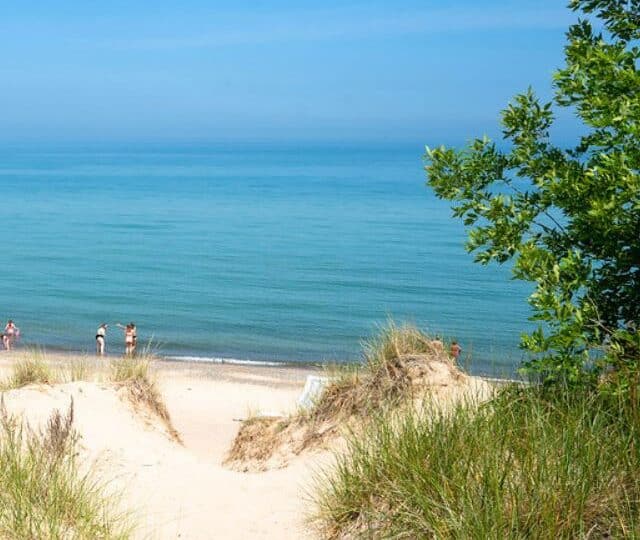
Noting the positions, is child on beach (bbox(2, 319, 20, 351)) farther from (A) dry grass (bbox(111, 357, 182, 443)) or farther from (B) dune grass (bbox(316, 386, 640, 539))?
(B) dune grass (bbox(316, 386, 640, 539))

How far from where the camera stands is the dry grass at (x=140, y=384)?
1350cm

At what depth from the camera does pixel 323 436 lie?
39.3 feet

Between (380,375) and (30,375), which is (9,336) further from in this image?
(380,375)

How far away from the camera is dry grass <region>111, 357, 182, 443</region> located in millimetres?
13500

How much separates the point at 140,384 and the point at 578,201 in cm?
783

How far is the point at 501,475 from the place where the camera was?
642cm

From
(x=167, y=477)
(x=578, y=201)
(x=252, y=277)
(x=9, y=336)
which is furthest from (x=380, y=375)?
(x=252, y=277)

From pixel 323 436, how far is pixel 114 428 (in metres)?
2.60

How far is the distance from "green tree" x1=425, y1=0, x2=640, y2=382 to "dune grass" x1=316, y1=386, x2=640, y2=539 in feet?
1.49

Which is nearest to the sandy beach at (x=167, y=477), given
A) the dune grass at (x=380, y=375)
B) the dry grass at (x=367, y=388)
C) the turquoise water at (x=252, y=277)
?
the dry grass at (x=367, y=388)

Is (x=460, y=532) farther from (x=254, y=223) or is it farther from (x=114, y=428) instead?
(x=254, y=223)

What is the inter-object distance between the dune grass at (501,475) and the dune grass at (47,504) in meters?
1.85

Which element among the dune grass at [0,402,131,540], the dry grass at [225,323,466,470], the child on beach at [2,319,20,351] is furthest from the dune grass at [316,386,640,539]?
the child on beach at [2,319,20,351]

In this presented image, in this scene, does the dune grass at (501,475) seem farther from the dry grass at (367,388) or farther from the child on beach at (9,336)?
the child on beach at (9,336)
